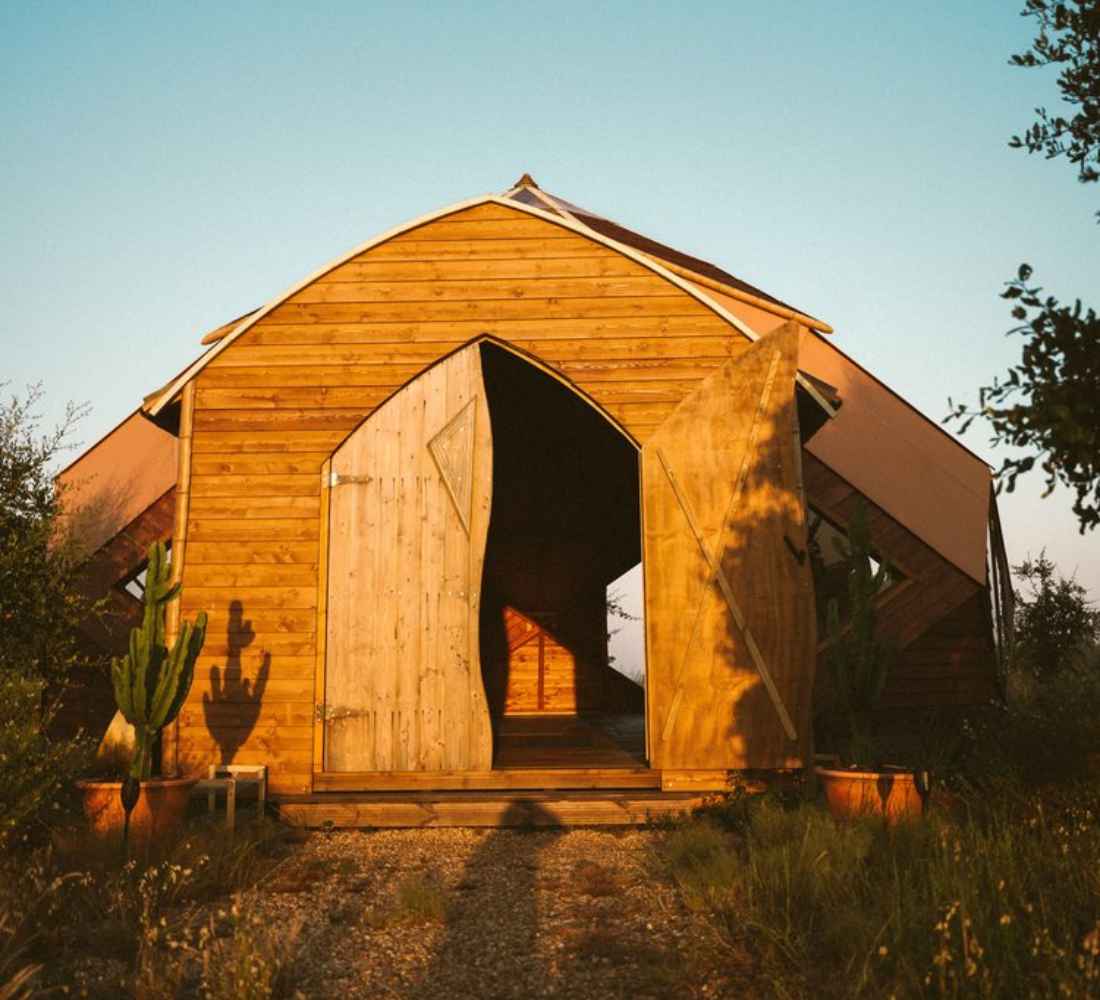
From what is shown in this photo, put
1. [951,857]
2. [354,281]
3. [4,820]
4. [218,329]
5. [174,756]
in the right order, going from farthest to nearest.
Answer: [218,329] → [354,281] → [174,756] → [4,820] → [951,857]

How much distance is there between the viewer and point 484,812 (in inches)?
308

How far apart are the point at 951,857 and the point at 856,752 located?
206 cm

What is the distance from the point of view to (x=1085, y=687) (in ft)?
29.0

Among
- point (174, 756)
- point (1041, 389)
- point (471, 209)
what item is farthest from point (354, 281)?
point (1041, 389)

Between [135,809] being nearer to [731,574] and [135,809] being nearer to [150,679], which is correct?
[150,679]

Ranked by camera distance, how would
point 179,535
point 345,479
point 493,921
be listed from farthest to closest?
point 345,479 → point 179,535 → point 493,921

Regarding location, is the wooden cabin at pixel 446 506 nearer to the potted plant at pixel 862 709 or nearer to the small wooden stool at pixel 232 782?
the small wooden stool at pixel 232 782

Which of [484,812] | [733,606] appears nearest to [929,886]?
[733,606]

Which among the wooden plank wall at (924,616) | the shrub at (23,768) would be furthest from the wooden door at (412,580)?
the wooden plank wall at (924,616)

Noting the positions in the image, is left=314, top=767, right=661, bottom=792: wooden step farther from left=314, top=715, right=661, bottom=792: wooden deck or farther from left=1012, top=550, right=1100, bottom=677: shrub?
left=1012, top=550, right=1100, bottom=677: shrub

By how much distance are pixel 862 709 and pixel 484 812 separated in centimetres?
287

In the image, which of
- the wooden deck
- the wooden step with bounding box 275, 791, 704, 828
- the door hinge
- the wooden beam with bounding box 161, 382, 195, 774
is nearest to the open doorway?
the wooden deck

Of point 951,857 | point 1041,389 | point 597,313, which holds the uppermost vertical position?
point 597,313

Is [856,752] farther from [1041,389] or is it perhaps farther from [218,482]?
[218,482]
